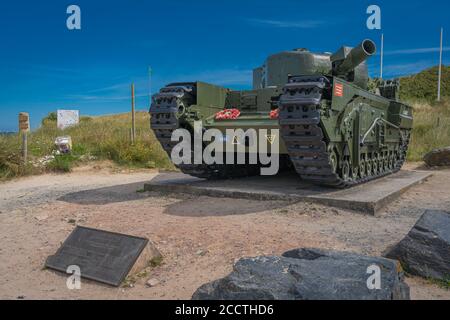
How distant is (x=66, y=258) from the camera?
404 cm

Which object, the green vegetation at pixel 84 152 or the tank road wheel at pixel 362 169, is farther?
the green vegetation at pixel 84 152

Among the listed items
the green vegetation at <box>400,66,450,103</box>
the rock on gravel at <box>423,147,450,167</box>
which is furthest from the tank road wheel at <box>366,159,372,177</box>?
the green vegetation at <box>400,66,450,103</box>

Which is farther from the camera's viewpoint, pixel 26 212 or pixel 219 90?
pixel 219 90

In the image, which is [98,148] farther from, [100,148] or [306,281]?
[306,281]

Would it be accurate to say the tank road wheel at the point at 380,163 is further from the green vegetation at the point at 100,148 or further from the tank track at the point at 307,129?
the green vegetation at the point at 100,148

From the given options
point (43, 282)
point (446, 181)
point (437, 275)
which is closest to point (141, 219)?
point (43, 282)

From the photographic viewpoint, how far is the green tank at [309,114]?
6215 millimetres

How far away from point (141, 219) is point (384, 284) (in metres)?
3.84

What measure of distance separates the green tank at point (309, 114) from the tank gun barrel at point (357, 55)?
0.5 inches

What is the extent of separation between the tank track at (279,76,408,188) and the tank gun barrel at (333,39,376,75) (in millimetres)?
1388

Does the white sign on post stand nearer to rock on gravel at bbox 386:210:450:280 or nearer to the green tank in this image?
the green tank

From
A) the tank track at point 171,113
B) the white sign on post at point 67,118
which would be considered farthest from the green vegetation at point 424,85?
the tank track at point 171,113

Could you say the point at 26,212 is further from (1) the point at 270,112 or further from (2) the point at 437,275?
(2) the point at 437,275

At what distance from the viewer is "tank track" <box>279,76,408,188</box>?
6.03 m
